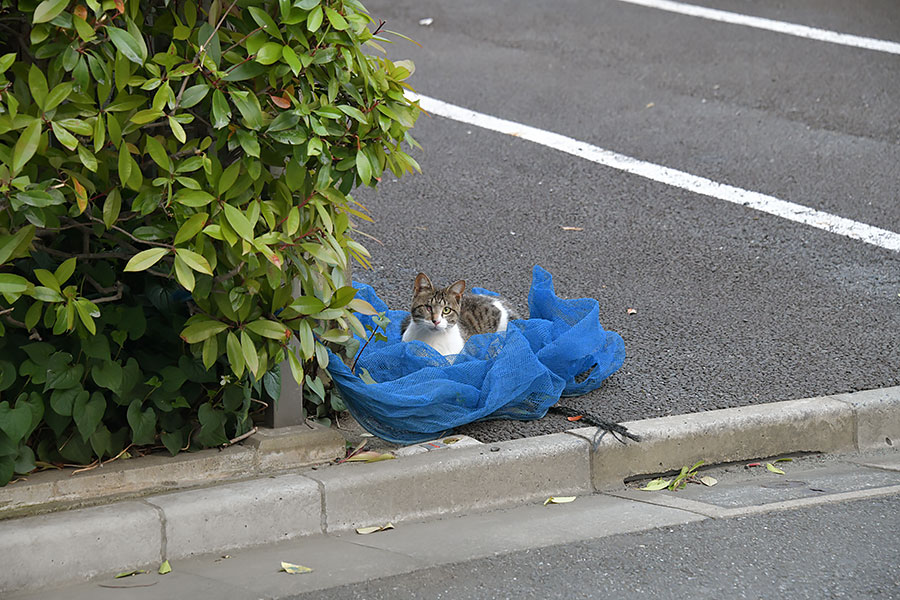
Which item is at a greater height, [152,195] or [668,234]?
[152,195]

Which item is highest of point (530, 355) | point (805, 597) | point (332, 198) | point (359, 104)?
point (359, 104)

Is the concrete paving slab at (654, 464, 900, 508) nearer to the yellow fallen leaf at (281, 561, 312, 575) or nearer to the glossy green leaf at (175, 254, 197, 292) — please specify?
the yellow fallen leaf at (281, 561, 312, 575)

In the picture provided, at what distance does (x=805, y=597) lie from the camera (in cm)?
354

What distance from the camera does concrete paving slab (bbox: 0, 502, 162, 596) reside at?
3.55 metres

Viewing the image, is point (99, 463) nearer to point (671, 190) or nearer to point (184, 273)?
point (184, 273)

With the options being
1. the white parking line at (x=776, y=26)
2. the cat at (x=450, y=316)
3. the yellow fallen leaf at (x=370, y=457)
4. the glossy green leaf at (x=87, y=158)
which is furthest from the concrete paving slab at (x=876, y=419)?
the white parking line at (x=776, y=26)

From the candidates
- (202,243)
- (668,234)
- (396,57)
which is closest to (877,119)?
(668,234)

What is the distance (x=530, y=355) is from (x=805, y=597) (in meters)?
1.49

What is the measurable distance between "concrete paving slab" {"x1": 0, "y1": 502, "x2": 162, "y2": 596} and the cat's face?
1771 millimetres

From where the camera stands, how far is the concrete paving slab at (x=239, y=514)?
12.4 ft

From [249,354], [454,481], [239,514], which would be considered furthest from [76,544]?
[454,481]

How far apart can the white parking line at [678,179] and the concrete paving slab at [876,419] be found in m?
2.27

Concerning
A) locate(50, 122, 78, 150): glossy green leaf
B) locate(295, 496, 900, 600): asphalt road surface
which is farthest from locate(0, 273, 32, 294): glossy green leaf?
locate(295, 496, 900, 600): asphalt road surface

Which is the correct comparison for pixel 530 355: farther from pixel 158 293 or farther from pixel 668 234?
pixel 668 234
